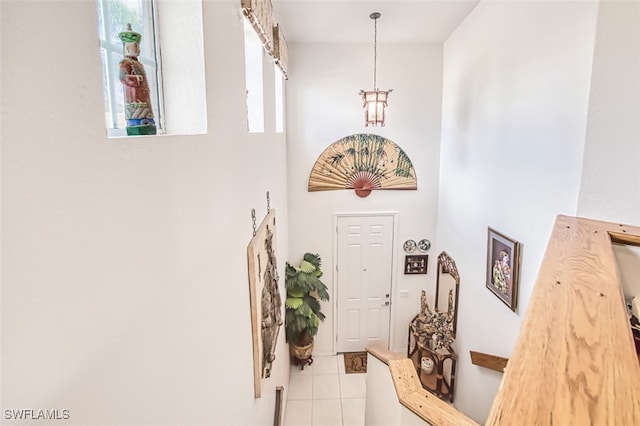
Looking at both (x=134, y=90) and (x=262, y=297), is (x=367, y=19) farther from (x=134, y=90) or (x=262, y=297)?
(x=134, y=90)

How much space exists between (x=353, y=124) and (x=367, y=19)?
130cm

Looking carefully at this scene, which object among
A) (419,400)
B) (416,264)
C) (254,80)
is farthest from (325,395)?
(254,80)

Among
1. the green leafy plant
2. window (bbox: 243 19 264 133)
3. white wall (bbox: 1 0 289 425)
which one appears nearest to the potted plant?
the green leafy plant

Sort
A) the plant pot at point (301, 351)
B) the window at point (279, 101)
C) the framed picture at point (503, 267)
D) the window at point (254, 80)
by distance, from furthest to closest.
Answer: the plant pot at point (301, 351), the window at point (279, 101), the framed picture at point (503, 267), the window at point (254, 80)

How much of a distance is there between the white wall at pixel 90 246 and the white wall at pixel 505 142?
2128mm

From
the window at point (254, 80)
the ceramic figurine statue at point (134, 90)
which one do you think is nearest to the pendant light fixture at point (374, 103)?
the window at point (254, 80)

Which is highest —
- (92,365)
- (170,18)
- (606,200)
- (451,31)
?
(451,31)

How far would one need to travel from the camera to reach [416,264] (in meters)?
5.08

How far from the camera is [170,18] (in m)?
1.34

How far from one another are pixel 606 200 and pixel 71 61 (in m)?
2.47

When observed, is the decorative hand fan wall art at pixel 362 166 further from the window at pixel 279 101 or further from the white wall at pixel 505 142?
the window at pixel 279 101

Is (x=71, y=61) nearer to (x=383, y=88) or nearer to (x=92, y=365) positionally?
(x=92, y=365)

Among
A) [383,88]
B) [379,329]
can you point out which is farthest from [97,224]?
[379,329]

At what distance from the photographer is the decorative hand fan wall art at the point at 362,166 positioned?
4773mm
